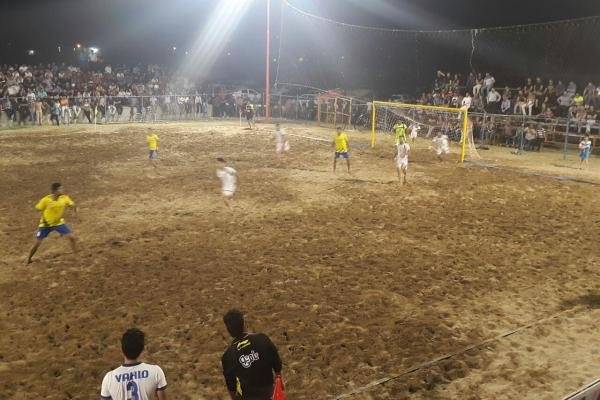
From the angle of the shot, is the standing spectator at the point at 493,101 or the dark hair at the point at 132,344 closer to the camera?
the dark hair at the point at 132,344

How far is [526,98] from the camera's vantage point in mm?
28312

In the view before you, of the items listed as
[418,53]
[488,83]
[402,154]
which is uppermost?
[418,53]

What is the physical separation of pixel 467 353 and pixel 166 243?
22.2ft

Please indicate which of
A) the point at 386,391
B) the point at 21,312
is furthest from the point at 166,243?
the point at 386,391

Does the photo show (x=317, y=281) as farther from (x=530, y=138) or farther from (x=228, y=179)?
(x=530, y=138)

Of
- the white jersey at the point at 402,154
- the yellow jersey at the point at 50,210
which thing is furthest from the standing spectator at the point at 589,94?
the yellow jersey at the point at 50,210

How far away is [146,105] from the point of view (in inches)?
1465

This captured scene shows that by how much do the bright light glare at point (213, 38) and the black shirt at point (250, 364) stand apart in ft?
162

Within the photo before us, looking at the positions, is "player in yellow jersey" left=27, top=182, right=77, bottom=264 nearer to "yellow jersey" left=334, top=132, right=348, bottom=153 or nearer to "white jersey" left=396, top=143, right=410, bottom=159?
"white jersey" left=396, top=143, right=410, bottom=159

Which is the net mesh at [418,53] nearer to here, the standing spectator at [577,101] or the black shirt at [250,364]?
the standing spectator at [577,101]

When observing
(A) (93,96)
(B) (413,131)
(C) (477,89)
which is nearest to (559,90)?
(C) (477,89)

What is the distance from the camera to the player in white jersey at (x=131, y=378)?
433cm

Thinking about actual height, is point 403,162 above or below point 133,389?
above

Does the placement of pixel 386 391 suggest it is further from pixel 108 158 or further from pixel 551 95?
pixel 551 95
